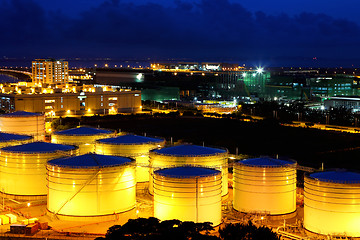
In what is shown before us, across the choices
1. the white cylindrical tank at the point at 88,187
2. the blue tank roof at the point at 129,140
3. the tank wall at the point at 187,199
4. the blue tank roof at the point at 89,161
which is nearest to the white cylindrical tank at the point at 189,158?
the blue tank roof at the point at 89,161

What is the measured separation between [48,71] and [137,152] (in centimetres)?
6029

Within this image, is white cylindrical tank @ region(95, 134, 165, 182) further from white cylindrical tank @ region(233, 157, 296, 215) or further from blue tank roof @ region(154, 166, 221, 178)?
white cylindrical tank @ region(233, 157, 296, 215)

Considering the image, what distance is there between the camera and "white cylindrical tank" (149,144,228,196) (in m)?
17.9

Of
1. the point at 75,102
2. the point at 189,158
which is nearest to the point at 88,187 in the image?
the point at 189,158

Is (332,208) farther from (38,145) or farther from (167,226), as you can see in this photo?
(38,145)

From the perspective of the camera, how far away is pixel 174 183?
1512 centimetres

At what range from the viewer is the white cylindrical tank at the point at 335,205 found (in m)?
14.6

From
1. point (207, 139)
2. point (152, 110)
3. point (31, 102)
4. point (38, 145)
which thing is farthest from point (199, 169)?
point (152, 110)

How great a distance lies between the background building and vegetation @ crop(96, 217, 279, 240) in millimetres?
66890

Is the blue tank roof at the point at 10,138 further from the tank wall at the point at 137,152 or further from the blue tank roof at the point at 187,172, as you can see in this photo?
the blue tank roof at the point at 187,172

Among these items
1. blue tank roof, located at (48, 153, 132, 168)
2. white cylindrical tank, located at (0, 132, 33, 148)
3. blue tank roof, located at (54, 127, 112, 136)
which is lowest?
blue tank roof, located at (48, 153, 132, 168)

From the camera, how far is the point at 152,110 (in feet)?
168

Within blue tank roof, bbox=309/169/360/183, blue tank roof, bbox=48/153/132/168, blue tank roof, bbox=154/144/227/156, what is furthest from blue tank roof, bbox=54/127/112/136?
blue tank roof, bbox=309/169/360/183

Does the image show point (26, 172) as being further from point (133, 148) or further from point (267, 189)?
point (267, 189)
